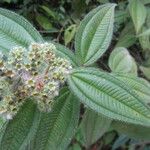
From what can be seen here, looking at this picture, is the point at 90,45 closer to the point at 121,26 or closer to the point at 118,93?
the point at 118,93

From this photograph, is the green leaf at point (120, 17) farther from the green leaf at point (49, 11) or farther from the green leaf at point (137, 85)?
the green leaf at point (137, 85)

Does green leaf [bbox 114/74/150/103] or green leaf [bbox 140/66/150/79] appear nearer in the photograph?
green leaf [bbox 114/74/150/103]

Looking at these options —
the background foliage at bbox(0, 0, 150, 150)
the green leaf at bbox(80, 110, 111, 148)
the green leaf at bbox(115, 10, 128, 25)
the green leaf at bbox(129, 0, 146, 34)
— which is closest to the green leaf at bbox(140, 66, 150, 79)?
the background foliage at bbox(0, 0, 150, 150)

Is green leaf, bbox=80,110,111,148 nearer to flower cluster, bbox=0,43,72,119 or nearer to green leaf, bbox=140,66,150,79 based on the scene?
flower cluster, bbox=0,43,72,119

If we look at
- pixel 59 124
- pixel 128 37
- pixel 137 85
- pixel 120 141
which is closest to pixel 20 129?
pixel 59 124

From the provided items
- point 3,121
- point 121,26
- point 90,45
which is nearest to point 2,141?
point 3,121

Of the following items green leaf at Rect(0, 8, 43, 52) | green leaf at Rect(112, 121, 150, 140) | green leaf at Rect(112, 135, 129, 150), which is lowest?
green leaf at Rect(112, 135, 129, 150)

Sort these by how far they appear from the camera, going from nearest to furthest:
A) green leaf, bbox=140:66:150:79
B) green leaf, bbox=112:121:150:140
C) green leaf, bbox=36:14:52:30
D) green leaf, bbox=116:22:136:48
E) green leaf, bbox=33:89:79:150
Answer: green leaf, bbox=33:89:79:150 < green leaf, bbox=112:121:150:140 < green leaf, bbox=140:66:150:79 < green leaf, bbox=116:22:136:48 < green leaf, bbox=36:14:52:30
